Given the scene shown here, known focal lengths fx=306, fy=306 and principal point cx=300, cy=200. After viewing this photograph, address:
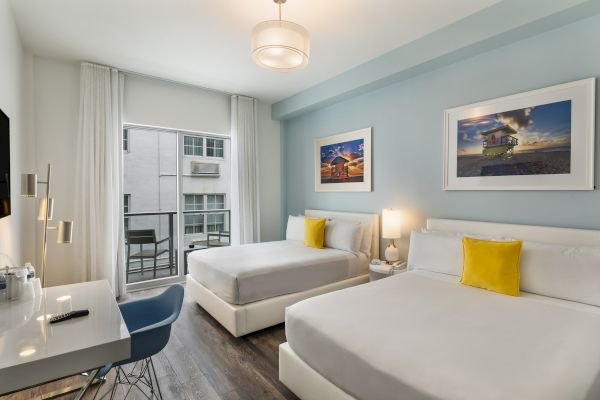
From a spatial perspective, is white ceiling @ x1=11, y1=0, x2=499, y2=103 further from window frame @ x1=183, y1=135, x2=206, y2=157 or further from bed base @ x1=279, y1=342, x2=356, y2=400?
bed base @ x1=279, y1=342, x2=356, y2=400

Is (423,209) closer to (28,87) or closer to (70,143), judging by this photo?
(70,143)

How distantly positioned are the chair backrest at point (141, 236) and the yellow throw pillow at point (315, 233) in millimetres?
2447

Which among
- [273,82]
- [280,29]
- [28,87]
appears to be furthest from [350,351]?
[28,87]

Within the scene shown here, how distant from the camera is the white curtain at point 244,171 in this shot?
15.4ft

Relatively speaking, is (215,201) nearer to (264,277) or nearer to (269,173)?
(269,173)

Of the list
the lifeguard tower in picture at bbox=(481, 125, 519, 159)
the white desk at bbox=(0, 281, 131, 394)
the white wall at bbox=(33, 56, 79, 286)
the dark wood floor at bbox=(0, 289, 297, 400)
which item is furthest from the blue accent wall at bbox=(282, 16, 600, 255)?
the white wall at bbox=(33, 56, 79, 286)

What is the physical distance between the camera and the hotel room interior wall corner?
16.9ft

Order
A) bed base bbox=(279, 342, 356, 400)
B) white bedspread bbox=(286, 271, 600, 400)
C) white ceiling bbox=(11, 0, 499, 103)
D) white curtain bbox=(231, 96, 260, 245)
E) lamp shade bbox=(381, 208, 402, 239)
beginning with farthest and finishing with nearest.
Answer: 1. white curtain bbox=(231, 96, 260, 245)
2. lamp shade bbox=(381, 208, 402, 239)
3. white ceiling bbox=(11, 0, 499, 103)
4. bed base bbox=(279, 342, 356, 400)
5. white bedspread bbox=(286, 271, 600, 400)

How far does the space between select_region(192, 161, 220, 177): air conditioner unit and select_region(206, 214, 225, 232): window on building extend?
73 centimetres

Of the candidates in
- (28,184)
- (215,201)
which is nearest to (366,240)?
(215,201)

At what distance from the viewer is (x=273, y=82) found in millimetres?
4160

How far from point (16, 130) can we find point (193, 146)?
2.34m

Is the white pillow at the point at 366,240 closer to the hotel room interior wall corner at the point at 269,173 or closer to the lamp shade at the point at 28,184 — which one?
the hotel room interior wall corner at the point at 269,173

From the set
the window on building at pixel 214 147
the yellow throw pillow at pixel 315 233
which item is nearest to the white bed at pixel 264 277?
the yellow throw pillow at pixel 315 233
